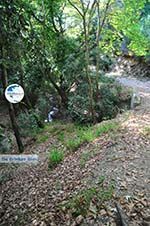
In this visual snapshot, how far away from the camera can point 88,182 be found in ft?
21.2

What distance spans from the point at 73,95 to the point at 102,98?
150cm

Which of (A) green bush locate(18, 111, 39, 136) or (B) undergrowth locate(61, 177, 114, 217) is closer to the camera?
(B) undergrowth locate(61, 177, 114, 217)

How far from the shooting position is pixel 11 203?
7.16 meters

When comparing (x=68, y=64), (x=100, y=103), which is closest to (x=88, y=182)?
(x=100, y=103)

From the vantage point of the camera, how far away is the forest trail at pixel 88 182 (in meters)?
5.43

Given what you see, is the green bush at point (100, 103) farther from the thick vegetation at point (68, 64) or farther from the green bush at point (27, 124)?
the green bush at point (27, 124)

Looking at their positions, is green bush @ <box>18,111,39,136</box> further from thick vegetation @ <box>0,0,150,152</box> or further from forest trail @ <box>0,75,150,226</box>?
forest trail @ <box>0,75,150,226</box>

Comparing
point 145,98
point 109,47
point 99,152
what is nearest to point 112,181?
point 99,152

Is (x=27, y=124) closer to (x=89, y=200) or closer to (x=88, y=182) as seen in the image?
(x=88, y=182)

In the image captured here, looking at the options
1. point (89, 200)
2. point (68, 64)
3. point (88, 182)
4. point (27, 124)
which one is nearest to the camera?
point (89, 200)

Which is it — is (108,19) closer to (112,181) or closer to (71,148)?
(71,148)

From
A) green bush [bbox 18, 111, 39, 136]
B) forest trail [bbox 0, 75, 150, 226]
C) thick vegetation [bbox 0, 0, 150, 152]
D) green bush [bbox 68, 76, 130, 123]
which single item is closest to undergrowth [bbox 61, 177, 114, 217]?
forest trail [bbox 0, 75, 150, 226]

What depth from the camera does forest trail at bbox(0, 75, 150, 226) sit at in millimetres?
5430

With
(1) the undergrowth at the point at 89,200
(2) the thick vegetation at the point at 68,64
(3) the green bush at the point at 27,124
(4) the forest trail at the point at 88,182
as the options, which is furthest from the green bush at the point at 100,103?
(1) the undergrowth at the point at 89,200
